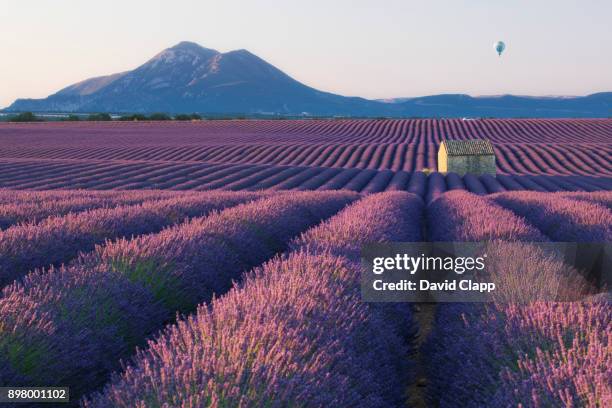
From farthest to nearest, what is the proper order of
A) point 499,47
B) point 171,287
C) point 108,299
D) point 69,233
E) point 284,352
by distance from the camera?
point 499,47, point 69,233, point 171,287, point 108,299, point 284,352

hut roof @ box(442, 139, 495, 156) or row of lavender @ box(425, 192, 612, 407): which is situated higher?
row of lavender @ box(425, 192, 612, 407)

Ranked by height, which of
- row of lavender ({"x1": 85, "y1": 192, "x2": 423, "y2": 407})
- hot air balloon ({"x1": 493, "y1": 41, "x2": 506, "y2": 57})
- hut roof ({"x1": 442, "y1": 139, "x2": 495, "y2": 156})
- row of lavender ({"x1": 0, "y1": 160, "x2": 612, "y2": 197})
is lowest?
row of lavender ({"x1": 0, "y1": 160, "x2": 612, "y2": 197})

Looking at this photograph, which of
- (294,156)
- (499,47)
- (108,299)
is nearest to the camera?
(108,299)

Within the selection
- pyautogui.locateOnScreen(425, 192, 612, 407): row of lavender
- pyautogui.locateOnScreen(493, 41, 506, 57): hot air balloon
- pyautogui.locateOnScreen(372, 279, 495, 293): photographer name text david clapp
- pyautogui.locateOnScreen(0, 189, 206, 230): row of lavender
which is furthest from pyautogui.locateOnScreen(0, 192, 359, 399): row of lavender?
pyautogui.locateOnScreen(493, 41, 506, 57): hot air balloon

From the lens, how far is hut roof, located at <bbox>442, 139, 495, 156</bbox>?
109 ft

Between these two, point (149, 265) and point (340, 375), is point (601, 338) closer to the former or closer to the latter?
point (340, 375)

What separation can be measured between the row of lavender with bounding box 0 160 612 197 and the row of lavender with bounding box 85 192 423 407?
55.2ft

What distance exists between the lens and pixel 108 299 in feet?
13.6

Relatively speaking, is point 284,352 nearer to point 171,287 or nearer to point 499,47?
point 171,287

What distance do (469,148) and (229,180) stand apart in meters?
16.2

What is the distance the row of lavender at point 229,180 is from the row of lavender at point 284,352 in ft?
55.2

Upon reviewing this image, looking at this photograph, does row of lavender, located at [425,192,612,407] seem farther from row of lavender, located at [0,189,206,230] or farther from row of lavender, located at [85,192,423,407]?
row of lavender, located at [0,189,206,230]

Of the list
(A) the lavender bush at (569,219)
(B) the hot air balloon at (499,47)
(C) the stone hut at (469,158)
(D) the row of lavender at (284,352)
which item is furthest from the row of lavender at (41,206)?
(B) the hot air balloon at (499,47)

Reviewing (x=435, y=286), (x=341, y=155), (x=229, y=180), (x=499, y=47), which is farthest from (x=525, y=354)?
(x=499, y=47)
